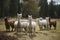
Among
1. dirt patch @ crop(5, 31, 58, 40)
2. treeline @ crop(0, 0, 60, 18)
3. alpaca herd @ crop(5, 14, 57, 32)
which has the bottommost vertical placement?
dirt patch @ crop(5, 31, 58, 40)

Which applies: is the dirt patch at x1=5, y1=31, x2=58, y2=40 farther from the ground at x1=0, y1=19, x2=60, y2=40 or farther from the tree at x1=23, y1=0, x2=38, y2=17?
the tree at x1=23, y1=0, x2=38, y2=17

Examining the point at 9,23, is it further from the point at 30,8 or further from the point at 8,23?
the point at 30,8

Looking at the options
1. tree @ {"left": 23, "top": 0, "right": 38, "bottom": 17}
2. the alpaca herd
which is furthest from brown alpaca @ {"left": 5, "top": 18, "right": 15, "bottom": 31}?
tree @ {"left": 23, "top": 0, "right": 38, "bottom": 17}

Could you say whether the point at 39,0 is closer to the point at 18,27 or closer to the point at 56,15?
the point at 56,15

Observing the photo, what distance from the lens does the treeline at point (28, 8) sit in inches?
90.6

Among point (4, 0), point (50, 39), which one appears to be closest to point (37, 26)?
point (50, 39)

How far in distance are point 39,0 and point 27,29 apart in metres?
0.48

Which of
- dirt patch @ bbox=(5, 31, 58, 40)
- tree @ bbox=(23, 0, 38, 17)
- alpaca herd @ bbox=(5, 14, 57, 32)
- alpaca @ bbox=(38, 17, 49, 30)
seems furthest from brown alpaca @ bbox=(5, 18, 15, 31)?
alpaca @ bbox=(38, 17, 49, 30)

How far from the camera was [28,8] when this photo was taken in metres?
2.31

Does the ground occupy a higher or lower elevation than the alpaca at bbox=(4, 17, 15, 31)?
lower

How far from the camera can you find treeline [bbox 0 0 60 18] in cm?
230

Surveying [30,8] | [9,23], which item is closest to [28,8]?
[30,8]

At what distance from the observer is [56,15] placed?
235 centimetres

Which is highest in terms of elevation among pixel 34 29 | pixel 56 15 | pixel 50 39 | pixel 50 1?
pixel 50 1
